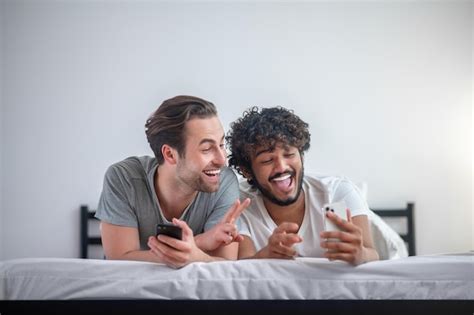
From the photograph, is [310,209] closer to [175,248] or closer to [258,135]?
[258,135]

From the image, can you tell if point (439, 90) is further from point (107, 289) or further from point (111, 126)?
point (107, 289)

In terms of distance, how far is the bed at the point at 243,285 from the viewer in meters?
1.25

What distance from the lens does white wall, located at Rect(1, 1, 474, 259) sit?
1.45m

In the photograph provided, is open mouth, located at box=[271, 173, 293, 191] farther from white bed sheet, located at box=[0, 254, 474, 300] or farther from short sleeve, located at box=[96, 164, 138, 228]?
short sleeve, located at box=[96, 164, 138, 228]

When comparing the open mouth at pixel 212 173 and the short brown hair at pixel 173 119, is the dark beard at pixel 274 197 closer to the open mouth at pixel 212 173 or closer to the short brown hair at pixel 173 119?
the open mouth at pixel 212 173

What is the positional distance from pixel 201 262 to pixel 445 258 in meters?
0.60

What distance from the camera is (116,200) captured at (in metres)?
1.39

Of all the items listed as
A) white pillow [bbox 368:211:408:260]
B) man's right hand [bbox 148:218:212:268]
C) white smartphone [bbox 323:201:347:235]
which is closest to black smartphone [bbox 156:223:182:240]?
man's right hand [bbox 148:218:212:268]

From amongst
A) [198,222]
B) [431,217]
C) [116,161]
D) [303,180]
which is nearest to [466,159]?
[431,217]

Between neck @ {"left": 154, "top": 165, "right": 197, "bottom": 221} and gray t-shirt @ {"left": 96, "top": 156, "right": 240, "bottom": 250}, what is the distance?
12mm

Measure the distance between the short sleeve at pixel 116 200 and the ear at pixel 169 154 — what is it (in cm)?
12

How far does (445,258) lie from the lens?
1282mm

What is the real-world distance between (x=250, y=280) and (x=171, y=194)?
1.04 feet

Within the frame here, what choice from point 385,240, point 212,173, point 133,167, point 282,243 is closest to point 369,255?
point 385,240
